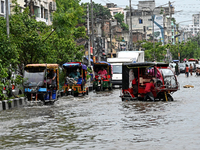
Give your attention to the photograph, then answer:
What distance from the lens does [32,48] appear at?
29719mm

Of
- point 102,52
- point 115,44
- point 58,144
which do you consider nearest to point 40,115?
point 58,144

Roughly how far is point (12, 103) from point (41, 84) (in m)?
1.70

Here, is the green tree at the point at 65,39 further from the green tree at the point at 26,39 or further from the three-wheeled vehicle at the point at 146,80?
the three-wheeled vehicle at the point at 146,80

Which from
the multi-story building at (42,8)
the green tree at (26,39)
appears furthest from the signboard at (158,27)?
the green tree at (26,39)

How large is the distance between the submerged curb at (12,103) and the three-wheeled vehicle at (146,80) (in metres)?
5.18

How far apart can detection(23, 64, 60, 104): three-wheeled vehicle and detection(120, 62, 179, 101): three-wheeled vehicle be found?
3570mm

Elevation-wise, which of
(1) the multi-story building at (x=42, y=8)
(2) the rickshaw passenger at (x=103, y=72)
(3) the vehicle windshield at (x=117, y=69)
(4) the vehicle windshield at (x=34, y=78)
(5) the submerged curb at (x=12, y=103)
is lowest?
(5) the submerged curb at (x=12, y=103)

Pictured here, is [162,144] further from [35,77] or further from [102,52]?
[102,52]

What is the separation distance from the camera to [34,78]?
2420 centimetres

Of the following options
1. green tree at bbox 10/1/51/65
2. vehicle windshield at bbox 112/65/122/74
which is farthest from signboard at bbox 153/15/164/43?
green tree at bbox 10/1/51/65

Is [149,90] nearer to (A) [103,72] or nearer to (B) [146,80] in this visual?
(B) [146,80]

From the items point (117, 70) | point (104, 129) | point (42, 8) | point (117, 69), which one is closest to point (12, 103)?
point (104, 129)

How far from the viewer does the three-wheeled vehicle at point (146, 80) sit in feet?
78.9

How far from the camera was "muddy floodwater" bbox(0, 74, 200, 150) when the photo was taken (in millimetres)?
11305
